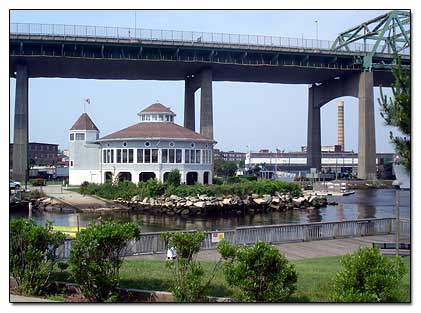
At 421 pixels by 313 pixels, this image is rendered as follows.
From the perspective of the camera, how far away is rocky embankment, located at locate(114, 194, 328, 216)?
33469 mm

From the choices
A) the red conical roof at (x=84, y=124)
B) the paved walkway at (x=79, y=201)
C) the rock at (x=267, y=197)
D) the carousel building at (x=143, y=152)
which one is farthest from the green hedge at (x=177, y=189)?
the red conical roof at (x=84, y=124)

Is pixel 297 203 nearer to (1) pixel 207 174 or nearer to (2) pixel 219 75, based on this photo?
(1) pixel 207 174

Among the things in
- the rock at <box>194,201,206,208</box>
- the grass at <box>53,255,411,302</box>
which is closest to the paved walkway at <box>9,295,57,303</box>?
the grass at <box>53,255,411,302</box>

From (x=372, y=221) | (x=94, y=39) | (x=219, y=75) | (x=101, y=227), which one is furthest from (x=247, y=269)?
(x=219, y=75)

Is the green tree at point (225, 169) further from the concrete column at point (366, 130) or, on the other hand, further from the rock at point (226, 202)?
the rock at point (226, 202)

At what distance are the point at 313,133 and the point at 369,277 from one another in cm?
6116

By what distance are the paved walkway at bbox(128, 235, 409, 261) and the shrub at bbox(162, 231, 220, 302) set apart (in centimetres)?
362

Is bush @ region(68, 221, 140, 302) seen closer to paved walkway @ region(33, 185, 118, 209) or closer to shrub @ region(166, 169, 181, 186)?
paved walkway @ region(33, 185, 118, 209)

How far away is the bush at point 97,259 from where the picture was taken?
770 centimetres

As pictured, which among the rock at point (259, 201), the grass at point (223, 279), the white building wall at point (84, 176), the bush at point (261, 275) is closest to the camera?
the bush at point (261, 275)

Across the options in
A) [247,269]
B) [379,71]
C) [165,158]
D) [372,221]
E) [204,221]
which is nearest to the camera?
[247,269]

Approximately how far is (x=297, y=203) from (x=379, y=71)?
2283cm

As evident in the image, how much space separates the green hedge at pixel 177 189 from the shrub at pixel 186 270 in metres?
27.2
